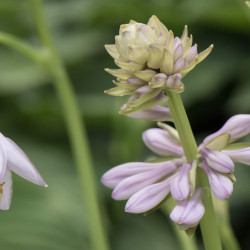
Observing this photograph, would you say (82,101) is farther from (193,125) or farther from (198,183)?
(198,183)

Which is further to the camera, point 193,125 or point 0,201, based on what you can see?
point 193,125

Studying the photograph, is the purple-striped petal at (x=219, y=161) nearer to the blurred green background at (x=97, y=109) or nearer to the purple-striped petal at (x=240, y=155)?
the purple-striped petal at (x=240, y=155)

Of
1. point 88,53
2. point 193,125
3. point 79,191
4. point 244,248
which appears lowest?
point 244,248

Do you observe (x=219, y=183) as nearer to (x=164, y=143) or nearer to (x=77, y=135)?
(x=164, y=143)

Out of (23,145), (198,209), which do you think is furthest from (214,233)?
(23,145)

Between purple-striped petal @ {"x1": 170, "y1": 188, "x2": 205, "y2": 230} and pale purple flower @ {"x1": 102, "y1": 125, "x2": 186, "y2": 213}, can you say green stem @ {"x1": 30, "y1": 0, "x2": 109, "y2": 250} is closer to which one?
pale purple flower @ {"x1": 102, "y1": 125, "x2": 186, "y2": 213}

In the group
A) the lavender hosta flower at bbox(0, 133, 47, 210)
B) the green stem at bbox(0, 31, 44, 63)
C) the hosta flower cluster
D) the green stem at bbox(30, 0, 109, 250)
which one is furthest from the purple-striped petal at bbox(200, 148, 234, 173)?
the green stem at bbox(30, 0, 109, 250)

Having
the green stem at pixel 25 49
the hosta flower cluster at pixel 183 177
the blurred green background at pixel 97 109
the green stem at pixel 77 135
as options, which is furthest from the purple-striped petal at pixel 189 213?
the blurred green background at pixel 97 109
